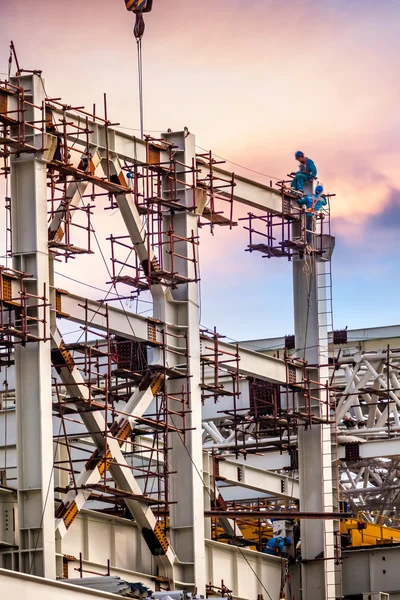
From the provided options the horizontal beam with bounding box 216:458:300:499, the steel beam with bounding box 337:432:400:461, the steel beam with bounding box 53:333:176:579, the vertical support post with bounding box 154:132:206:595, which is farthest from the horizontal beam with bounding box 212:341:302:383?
the steel beam with bounding box 337:432:400:461

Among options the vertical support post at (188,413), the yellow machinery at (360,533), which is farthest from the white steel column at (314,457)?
the vertical support post at (188,413)

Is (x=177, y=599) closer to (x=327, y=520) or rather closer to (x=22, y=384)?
(x=22, y=384)

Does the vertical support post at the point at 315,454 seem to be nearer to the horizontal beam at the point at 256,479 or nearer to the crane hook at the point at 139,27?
the horizontal beam at the point at 256,479

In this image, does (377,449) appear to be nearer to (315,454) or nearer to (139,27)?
(315,454)

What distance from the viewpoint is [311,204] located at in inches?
2021

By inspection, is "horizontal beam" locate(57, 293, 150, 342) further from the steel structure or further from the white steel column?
the white steel column

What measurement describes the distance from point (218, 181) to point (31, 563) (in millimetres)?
14109

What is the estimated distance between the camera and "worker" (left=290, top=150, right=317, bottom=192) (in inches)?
2034

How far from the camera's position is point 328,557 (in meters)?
49.5

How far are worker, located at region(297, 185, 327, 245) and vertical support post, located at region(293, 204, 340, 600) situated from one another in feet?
2.73

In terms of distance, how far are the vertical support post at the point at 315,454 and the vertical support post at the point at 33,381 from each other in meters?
13.6

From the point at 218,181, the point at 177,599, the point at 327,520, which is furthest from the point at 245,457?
the point at 177,599

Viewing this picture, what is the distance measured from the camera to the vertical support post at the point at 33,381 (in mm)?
37469

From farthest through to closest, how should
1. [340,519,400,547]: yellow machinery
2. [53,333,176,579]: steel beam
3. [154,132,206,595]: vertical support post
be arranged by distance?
[340,519,400,547]: yellow machinery < [154,132,206,595]: vertical support post < [53,333,176,579]: steel beam
